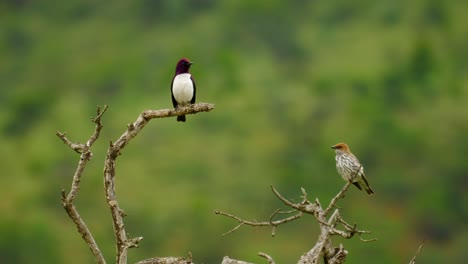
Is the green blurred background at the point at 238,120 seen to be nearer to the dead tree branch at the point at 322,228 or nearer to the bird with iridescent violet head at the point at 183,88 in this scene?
the bird with iridescent violet head at the point at 183,88

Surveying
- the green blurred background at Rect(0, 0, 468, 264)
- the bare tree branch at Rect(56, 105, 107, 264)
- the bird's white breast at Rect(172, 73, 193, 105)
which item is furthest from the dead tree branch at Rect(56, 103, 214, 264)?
the green blurred background at Rect(0, 0, 468, 264)

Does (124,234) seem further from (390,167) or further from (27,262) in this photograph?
(390,167)

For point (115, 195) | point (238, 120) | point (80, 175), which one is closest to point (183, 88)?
point (115, 195)

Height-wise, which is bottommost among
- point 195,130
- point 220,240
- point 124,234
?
point 124,234

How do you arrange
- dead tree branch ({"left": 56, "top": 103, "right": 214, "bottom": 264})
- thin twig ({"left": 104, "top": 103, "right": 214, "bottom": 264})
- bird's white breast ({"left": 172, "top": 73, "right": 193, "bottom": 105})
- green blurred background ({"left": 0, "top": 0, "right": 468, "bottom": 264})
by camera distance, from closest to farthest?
1. dead tree branch ({"left": 56, "top": 103, "right": 214, "bottom": 264})
2. thin twig ({"left": 104, "top": 103, "right": 214, "bottom": 264})
3. bird's white breast ({"left": 172, "top": 73, "right": 193, "bottom": 105})
4. green blurred background ({"left": 0, "top": 0, "right": 468, "bottom": 264})

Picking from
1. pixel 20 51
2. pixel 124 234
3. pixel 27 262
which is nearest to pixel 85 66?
pixel 20 51

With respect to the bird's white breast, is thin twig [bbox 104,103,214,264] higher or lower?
lower

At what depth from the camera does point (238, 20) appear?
285ft

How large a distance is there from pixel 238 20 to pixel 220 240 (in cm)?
3171

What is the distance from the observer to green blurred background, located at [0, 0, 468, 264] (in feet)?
200

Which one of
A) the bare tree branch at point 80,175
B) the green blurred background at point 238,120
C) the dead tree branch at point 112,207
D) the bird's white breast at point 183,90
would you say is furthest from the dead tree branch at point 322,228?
the green blurred background at point 238,120

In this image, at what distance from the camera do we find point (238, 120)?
3039 inches

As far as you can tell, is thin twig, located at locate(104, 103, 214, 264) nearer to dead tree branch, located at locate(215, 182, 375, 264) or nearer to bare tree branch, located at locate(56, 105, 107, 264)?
bare tree branch, located at locate(56, 105, 107, 264)

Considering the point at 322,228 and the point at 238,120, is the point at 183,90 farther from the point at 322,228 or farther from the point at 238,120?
the point at 238,120
